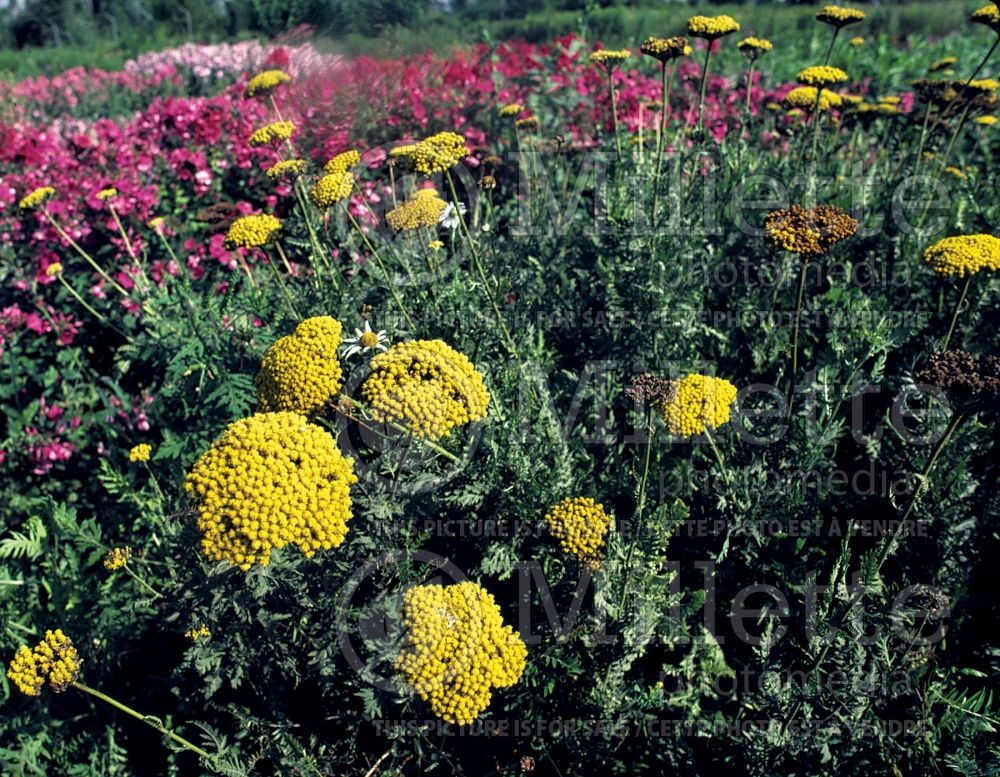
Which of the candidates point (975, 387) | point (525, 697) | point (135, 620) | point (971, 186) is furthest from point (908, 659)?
point (135, 620)

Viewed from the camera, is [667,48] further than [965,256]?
Yes

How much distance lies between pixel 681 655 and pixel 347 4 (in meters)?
6.73

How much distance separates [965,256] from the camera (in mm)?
2654

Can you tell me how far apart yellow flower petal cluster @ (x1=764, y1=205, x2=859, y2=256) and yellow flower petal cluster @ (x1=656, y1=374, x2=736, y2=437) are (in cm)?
56

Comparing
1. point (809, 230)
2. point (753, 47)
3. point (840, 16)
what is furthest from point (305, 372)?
point (840, 16)

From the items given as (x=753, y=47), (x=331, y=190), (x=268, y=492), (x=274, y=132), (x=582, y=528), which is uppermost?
(x=753, y=47)

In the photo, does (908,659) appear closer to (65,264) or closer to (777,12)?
(65,264)

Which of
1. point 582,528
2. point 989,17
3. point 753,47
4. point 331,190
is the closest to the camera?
point 582,528

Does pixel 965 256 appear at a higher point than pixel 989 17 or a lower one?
lower

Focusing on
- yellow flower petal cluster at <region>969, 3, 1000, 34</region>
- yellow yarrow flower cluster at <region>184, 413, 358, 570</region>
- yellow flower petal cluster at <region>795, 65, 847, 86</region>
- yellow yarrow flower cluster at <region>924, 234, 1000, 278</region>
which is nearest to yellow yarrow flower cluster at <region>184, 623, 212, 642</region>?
yellow yarrow flower cluster at <region>184, 413, 358, 570</region>

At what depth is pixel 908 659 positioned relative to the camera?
2.76 meters

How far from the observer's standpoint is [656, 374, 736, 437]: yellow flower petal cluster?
261cm

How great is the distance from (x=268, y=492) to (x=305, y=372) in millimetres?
500

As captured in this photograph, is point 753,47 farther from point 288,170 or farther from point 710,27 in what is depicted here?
point 288,170
